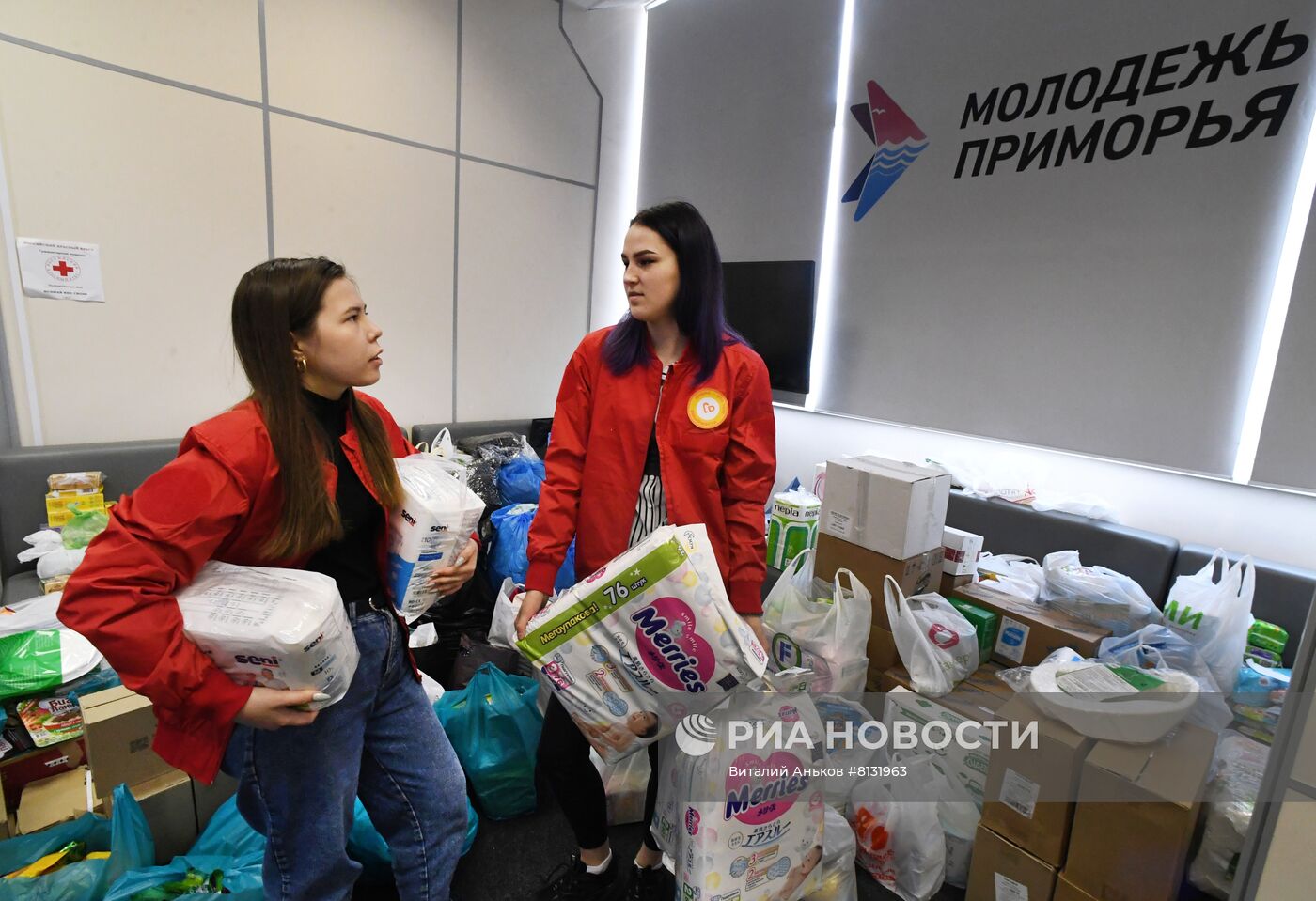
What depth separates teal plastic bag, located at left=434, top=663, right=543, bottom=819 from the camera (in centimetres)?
169

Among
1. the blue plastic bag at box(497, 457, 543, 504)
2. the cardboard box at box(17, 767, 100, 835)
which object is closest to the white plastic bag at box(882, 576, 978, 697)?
the blue plastic bag at box(497, 457, 543, 504)

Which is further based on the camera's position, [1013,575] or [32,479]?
[32,479]

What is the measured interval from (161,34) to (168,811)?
2938mm

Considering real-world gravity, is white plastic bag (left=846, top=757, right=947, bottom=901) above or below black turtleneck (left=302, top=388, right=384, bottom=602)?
below

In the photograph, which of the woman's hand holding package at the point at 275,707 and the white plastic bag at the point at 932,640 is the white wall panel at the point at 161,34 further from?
the white plastic bag at the point at 932,640

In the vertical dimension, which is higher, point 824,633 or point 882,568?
point 882,568

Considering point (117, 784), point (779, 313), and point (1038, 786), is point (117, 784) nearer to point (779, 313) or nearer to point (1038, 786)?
point (1038, 786)

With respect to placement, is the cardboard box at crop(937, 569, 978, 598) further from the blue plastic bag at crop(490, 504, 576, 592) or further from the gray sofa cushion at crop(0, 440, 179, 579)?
the gray sofa cushion at crop(0, 440, 179, 579)

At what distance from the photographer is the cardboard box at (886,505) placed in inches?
72.7

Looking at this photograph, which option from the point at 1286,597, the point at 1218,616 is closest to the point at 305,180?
the point at 1218,616

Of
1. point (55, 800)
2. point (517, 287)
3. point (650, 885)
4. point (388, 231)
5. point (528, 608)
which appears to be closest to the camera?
point (528, 608)

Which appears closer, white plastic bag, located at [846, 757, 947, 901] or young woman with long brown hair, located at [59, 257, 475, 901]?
young woman with long brown hair, located at [59, 257, 475, 901]

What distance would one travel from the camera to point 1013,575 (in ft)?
7.07

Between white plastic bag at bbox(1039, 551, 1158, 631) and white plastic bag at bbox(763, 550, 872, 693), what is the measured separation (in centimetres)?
69
